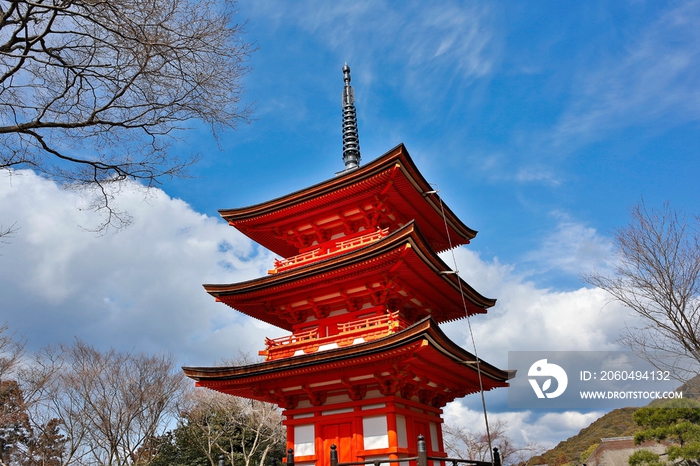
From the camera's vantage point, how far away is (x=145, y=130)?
8.80 m

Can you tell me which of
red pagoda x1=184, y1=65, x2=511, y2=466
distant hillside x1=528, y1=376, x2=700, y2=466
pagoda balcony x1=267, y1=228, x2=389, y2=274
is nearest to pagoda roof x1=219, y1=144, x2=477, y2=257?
red pagoda x1=184, y1=65, x2=511, y2=466

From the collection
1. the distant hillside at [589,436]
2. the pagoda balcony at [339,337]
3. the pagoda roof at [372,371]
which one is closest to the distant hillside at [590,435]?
the distant hillside at [589,436]

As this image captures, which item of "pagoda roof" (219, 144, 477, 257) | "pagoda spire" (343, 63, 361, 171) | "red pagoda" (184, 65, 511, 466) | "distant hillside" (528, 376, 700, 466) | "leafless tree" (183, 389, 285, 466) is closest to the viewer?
"red pagoda" (184, 65, 511, 466)

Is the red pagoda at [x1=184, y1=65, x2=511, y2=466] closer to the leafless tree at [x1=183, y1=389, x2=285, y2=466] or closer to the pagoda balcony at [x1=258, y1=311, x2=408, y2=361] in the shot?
the pagoda balcony at [x1=258, y1=311, x2=408, y2=361]

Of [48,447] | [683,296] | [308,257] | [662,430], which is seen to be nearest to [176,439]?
[48,447]

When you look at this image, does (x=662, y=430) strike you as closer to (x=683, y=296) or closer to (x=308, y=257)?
(x=683, y=296)

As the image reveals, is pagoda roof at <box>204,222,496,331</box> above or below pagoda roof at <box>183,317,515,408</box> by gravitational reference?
above

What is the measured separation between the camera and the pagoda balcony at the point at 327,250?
622 inches

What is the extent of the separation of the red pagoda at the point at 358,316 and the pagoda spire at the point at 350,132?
3510mm

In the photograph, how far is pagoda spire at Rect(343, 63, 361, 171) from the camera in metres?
19.8

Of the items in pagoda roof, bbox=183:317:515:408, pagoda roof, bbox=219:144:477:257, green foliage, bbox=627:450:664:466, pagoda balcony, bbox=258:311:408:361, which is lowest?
green foliage, bbox=627:450:664:466

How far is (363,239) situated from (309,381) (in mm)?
4738

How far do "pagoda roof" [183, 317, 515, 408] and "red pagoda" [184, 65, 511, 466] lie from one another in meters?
0.04

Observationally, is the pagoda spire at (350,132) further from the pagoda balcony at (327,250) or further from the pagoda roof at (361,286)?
the pagoda roof at (361,286)
